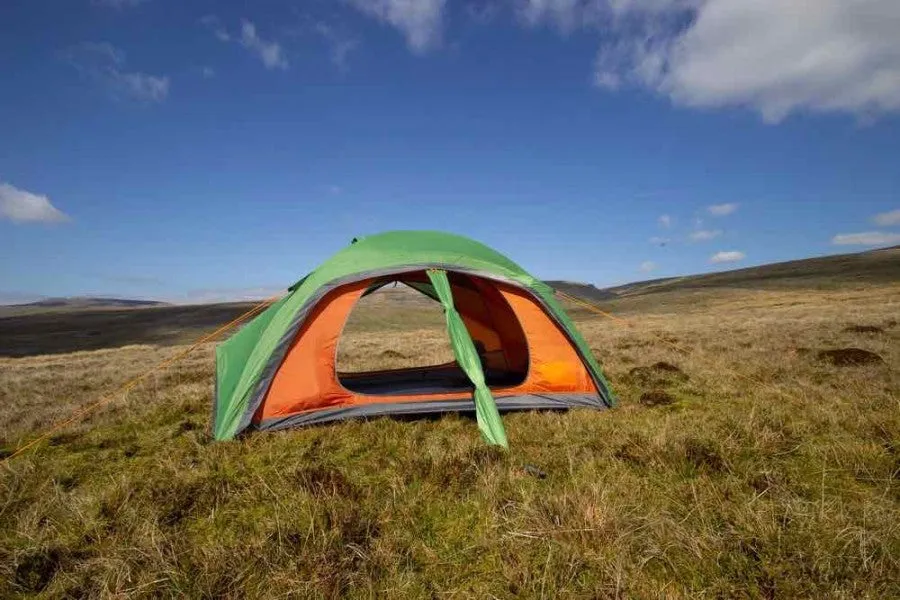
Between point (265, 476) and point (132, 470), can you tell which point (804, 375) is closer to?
point (265, 476)

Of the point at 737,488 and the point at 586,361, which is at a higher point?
the point at 586,361

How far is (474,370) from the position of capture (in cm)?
666

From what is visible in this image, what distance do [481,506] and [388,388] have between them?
5236 mm

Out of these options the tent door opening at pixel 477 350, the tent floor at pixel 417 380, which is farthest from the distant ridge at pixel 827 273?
the tent floor at pixel 417 380

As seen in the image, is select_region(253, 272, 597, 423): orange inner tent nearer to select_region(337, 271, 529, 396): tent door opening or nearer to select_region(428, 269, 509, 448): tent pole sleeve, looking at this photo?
select_region(337, 271, 529, 396): tent door opening

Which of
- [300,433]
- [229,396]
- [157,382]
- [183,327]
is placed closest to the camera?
[300,433]

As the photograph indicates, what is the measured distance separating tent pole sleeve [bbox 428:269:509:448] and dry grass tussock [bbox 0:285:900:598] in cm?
30

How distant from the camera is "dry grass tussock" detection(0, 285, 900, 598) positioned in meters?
3.17

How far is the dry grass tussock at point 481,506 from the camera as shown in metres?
3.17

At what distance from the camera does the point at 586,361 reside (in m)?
7.80

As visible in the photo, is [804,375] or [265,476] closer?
[265,476]

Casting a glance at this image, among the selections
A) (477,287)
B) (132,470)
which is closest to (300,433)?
(132,470)

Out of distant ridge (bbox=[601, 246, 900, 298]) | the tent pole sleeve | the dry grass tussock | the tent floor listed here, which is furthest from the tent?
distant ridge (bbox=[601, 246, 900, 298])

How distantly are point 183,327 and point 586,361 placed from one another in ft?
274
